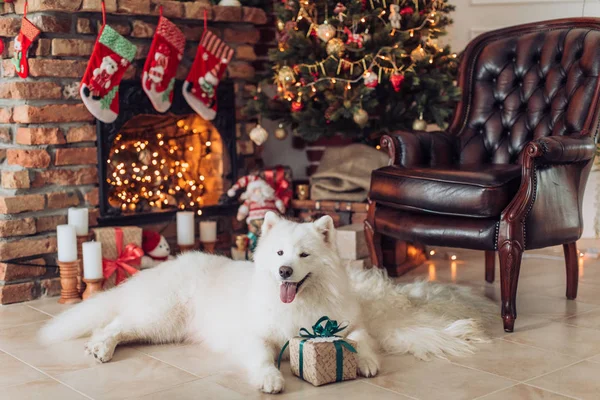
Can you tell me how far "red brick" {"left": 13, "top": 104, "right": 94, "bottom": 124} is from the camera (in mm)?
3498

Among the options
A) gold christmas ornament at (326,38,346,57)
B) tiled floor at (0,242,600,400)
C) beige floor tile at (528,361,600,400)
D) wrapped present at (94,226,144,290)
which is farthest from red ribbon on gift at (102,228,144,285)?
beige floor tile at (528,361,600,400)

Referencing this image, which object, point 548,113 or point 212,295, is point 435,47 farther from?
point 212,295

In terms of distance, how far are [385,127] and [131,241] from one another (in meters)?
1.61

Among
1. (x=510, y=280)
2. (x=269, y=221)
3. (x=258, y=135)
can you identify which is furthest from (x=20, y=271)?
(x=510, y=280)

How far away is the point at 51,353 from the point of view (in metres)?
2.64

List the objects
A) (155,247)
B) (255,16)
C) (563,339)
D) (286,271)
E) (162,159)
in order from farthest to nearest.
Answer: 1. (255,16)
2. (162,159)
3. (155,247)
4. (563,339)
5. (286,271)

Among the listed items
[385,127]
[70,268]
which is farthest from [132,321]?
[385,127]

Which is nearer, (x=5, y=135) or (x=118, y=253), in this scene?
(x=5, y=135)

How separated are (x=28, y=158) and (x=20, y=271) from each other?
0.54 meters

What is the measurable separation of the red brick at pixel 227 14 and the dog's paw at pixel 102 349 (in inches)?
87.0

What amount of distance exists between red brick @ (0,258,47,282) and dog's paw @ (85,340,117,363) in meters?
1.11

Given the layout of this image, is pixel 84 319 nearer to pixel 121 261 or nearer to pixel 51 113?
pixel 121 261

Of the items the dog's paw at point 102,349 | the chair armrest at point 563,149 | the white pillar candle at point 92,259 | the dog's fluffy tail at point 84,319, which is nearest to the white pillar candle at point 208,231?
the white pillar candle at point 92,259

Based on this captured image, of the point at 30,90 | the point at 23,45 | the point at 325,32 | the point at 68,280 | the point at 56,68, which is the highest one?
the point at 325,32
